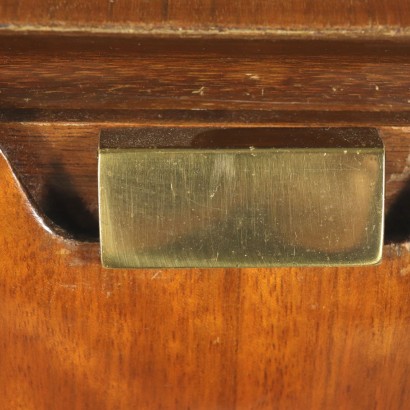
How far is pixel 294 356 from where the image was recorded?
53 cm

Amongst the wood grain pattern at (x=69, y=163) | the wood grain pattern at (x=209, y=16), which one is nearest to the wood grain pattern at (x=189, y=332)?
the wood grain pattern at (x=69, y=163)

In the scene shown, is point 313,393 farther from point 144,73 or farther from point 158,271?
point 144,73

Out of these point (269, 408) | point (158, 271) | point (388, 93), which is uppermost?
point (388, 93)

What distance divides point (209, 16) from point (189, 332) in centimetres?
25

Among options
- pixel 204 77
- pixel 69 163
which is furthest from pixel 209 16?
pixel 69 163

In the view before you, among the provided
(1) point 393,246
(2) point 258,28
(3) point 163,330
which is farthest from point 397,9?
(3) point 163,330

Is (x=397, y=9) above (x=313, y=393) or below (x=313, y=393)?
above

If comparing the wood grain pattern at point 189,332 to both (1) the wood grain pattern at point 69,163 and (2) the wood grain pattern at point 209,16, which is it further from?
(2) the wood grain pattern at point 209,16

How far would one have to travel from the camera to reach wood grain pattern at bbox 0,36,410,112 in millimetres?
424

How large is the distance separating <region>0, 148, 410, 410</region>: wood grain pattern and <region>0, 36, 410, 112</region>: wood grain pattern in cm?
8

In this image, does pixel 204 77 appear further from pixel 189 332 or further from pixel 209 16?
pixel 189 332

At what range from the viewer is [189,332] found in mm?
522

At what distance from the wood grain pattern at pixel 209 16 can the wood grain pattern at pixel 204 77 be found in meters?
0.03

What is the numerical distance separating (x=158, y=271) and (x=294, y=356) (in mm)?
128
